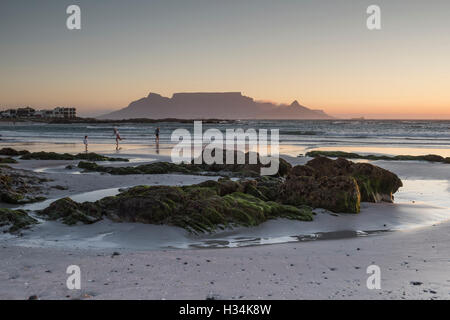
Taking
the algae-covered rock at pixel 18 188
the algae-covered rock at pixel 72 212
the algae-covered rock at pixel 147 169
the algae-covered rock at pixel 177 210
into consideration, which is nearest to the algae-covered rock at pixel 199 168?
the algae-covered rock at pixel 147 169

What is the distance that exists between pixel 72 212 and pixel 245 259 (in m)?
3.82

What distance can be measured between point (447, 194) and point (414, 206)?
2.37 meters

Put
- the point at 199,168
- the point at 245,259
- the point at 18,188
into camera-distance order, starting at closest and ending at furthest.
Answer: the point at 245,259 → the point at 18,188 → the point at 199,168

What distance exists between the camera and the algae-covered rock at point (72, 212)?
7.41 m

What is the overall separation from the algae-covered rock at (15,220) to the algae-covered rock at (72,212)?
0.41 m

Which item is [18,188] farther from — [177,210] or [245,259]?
[245,259]

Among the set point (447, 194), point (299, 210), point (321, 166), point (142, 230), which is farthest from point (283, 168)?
point (142, 230)

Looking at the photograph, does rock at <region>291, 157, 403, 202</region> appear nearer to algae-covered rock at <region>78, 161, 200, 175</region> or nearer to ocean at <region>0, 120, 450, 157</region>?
algae-covered rock at <region>78, 161, 200, 175</region>

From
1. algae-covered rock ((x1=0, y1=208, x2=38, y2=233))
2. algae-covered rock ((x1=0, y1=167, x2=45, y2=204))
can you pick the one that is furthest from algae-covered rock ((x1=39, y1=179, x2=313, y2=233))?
algae-covered rock ((x1=0, y1=167, x2=45, y2=204))

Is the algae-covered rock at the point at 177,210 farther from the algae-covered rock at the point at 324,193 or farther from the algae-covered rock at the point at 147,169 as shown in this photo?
the algae-covered rock at the point at 147,169

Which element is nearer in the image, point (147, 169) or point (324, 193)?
point (324, 193)

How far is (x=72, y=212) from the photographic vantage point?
24.9ft

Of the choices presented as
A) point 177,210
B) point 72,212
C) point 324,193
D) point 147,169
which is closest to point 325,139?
point 147,169
